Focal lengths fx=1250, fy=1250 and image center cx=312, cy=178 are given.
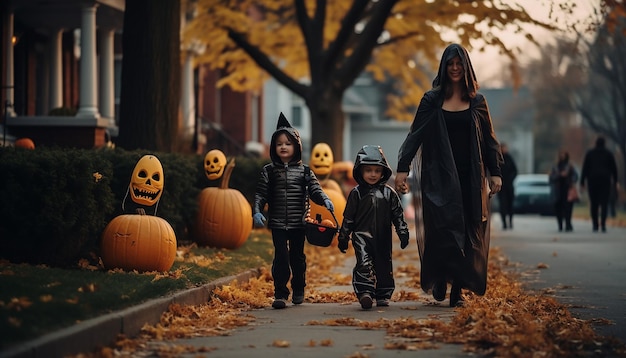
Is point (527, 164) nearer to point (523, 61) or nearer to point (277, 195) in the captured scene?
point (523, 61)

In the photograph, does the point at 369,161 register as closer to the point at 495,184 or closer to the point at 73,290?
the point at 495,184

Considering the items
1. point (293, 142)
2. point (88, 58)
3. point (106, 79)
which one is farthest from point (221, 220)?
point (106, 79)

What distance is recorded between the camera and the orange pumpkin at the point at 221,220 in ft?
50.5

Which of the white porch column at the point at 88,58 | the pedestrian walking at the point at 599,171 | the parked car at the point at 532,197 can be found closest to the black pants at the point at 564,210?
the pedestrian walking at the point at 599,171

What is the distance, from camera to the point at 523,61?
76875 mm

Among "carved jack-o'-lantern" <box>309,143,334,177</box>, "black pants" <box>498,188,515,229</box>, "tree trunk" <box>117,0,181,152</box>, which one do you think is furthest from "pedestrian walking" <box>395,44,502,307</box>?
"black pants" <box>498,188,515,229</box>

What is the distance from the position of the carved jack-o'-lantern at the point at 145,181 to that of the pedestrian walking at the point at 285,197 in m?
1.19

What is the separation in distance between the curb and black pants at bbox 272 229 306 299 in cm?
81

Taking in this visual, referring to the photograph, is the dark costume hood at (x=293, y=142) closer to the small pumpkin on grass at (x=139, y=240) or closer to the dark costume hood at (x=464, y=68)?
the small pumpkin on grass at (x=139, y=240)

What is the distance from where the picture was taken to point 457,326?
911 centimetres

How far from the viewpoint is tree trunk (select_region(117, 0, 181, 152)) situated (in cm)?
1609

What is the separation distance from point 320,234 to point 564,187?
17.1 m

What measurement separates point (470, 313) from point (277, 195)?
2.45 meters

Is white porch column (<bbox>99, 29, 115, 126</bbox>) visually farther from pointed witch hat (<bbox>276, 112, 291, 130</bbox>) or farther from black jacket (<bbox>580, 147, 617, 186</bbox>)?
pointed witch hat (<bbox>276, 112, 291, 130</bbox>)
